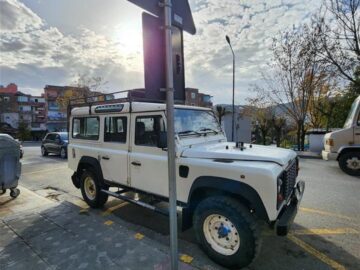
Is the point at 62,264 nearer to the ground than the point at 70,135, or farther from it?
nearer to the ground

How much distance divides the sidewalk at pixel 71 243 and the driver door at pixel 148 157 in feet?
2.69

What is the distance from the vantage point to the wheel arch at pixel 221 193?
2.79m

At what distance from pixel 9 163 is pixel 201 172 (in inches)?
209

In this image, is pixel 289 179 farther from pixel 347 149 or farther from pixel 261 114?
pixel 261 114

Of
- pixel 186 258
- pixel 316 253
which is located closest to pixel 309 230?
pixel 316 253

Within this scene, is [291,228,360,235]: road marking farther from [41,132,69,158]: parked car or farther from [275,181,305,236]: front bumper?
[41,132,69,158]: parked car

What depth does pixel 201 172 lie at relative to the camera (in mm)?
3246

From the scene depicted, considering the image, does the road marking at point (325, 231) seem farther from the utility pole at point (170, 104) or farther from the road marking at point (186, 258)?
the utility pole at point (170, 104)

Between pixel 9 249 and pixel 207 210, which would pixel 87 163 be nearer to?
pixel 9 249

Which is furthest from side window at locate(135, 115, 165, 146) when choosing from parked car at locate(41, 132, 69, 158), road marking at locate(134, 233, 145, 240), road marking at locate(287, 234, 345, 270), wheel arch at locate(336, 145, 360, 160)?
parked car at locate(41, 132, 69, 158)

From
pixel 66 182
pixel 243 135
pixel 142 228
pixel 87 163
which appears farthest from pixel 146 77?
pixel 243 135

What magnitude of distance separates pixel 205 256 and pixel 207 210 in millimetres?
703

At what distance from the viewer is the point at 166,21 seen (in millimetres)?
1967

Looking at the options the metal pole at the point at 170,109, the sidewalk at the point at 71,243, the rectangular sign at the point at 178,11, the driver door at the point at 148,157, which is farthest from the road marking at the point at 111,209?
the rectangular sign at the point at 178,11
